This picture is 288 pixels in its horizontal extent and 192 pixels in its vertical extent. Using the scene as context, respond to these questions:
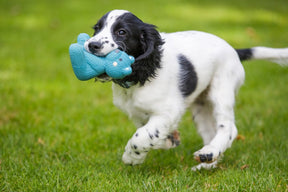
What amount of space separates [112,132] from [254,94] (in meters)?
2.43

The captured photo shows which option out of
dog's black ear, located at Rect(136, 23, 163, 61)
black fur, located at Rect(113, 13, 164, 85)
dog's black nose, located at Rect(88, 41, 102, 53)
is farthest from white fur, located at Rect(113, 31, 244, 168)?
dog's black nose, located at Rect(88, 41, 102, 53)

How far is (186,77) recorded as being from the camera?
2986 millimetres

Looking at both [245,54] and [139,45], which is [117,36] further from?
[245,54]

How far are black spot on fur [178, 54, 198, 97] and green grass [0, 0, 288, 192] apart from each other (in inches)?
27.6

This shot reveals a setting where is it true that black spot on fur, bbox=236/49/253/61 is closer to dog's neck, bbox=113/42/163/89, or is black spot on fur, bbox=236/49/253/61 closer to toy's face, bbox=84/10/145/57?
dog's neck, bbox=113/42/163/89

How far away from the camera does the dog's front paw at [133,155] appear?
282cm

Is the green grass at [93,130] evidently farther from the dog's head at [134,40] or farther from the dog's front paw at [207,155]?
the dog's head at [134,40]

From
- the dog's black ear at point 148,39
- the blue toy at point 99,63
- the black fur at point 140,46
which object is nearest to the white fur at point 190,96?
the black fur at point 140,46

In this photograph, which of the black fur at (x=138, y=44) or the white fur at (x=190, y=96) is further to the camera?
the white fur at (x=190, y=96)

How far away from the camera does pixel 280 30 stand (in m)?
9.05

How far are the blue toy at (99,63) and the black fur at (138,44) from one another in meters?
0.14

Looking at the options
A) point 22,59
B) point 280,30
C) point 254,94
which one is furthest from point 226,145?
point 280,30

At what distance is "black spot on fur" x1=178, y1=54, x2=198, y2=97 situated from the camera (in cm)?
297

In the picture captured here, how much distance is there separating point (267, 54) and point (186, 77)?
103 centimetres
